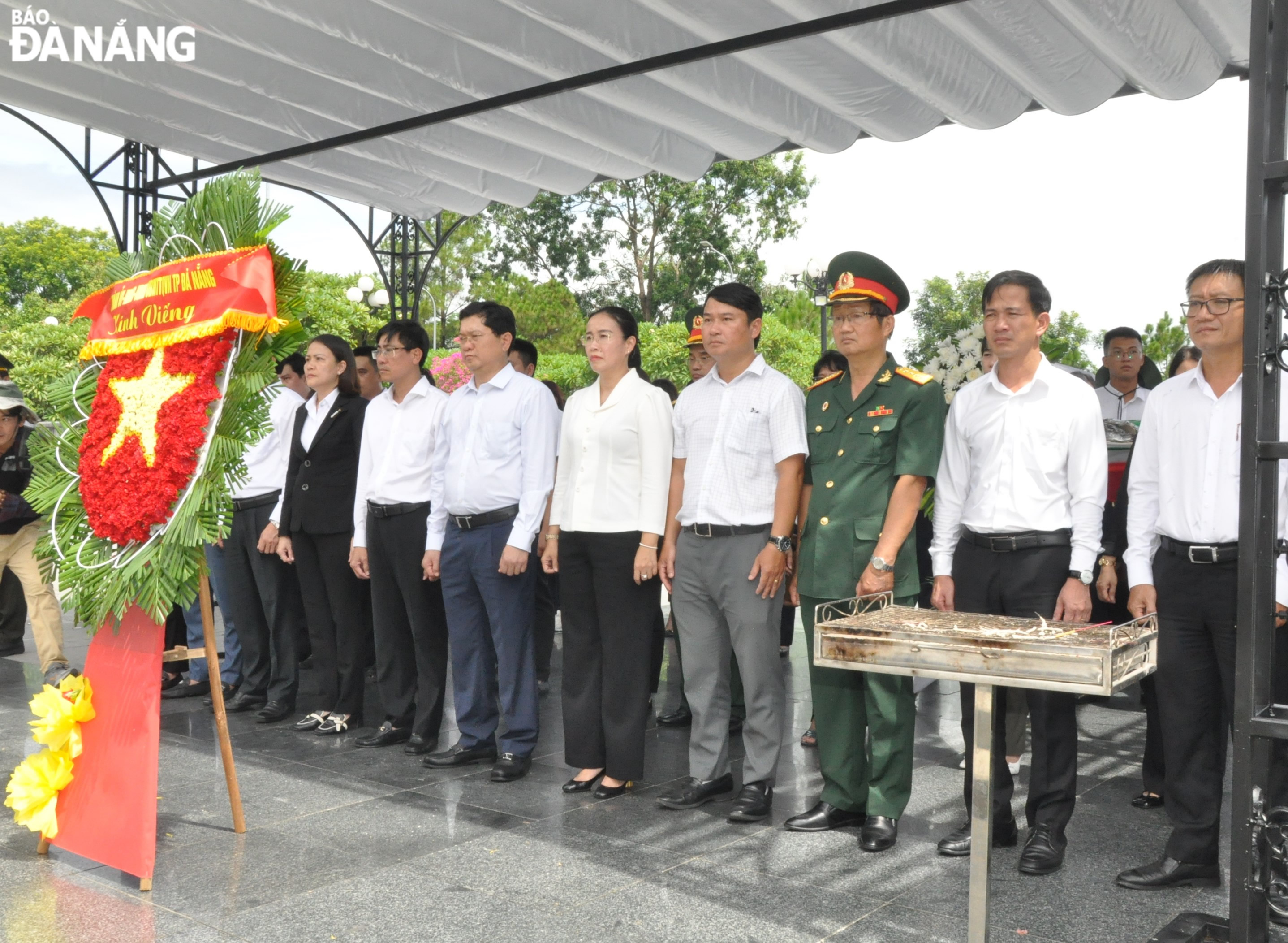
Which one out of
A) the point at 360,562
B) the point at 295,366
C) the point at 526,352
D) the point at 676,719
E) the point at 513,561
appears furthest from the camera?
the point at 526,352

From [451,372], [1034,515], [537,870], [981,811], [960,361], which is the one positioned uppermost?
[451,372]

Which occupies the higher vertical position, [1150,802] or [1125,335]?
[1125,335]

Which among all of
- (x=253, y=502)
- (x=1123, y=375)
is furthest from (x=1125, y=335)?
(x=253, y=502)

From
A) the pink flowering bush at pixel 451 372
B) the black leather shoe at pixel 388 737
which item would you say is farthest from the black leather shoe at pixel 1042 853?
the pink flowering bush at pixel 451 372

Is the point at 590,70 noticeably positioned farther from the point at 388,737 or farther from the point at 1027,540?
the point at 1027,540

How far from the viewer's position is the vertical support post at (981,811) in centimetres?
254

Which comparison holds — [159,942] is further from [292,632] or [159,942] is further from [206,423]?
[292,632]

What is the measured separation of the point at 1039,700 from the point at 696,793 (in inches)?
51.2

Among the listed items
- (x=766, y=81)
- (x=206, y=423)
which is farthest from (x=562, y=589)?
(x=766, y=81)

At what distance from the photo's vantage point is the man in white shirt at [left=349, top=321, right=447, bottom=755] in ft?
16.4

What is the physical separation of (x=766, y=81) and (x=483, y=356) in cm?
232

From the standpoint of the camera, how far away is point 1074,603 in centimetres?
345

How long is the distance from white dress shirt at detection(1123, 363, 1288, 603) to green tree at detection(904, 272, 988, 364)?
58999 mm

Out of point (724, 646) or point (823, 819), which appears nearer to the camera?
point (823, 819)
